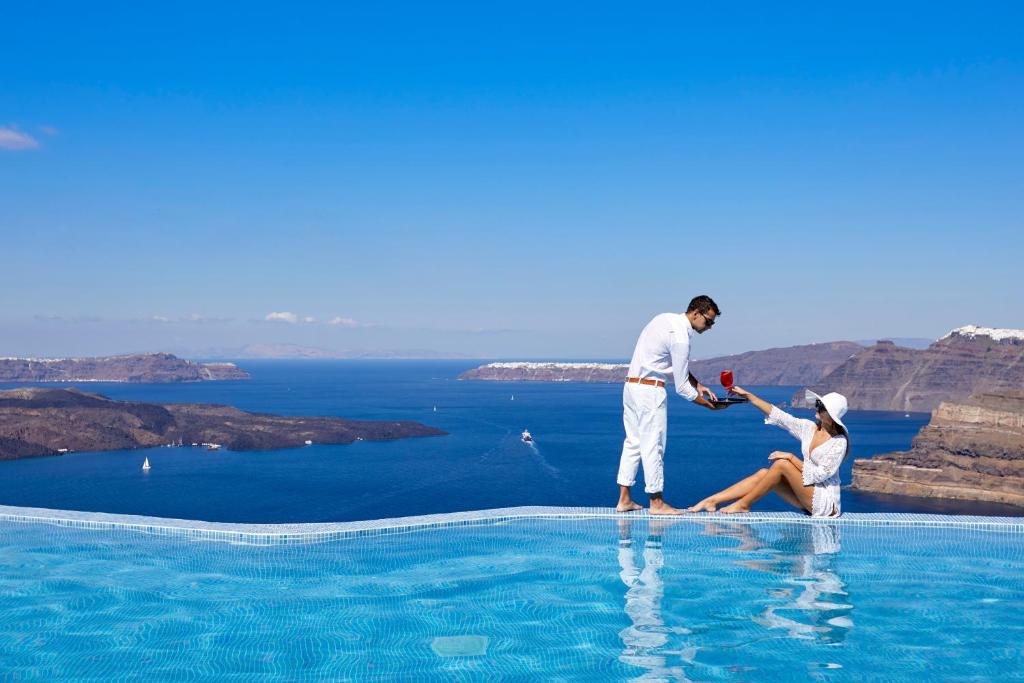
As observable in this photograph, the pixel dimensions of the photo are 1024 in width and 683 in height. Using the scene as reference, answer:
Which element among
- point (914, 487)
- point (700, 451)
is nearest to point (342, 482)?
point (700, 451)

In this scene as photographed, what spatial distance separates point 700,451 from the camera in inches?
3632

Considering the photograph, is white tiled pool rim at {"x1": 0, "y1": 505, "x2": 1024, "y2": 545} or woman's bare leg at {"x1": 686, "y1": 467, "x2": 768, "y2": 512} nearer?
white tiled pool rim at {"x1": 0, "y1": 505, "x2": 1024, "y2": 545}

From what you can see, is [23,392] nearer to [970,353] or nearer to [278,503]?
[278,503]

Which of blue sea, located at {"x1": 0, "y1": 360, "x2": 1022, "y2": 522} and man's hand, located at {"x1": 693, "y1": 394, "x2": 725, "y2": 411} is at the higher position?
man's hand, located at {"x1": 693, "y1": 394, "x2": 725, "y2": 411}

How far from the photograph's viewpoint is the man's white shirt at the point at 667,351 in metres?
7.57

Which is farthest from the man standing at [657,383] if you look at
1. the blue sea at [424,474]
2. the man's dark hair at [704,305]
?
the blue sea at [424,474]

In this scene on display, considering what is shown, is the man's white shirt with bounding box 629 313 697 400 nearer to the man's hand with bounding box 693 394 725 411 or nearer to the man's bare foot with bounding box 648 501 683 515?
the man's hand with bounding box 693 394 725 411

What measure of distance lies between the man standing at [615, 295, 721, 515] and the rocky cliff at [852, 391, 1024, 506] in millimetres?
84379

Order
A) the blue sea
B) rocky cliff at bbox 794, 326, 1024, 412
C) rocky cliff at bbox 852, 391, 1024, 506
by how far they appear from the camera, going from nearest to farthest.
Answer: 1. the blue sea
2. rocky cliff at bbox 852, 391, 1024, 506
3. rocky cliff at bbox 794, 326, 1024, 412

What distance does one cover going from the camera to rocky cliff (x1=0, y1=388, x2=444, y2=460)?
111125 millimetres

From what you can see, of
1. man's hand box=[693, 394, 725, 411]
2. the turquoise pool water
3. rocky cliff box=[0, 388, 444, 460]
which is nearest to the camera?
the turquoise pool water

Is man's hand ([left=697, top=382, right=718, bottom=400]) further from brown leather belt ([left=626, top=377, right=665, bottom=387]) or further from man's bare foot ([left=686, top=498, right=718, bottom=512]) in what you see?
man's bare foot ([left=686, top=498, right=718, bottom=512])

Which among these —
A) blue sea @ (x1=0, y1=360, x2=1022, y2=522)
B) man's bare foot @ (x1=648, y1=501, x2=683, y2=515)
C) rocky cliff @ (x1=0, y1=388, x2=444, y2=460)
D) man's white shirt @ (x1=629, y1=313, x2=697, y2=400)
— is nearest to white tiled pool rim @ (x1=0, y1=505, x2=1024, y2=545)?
man's bare foot @ (x1=648, y1=501, x2=683, y2=515)

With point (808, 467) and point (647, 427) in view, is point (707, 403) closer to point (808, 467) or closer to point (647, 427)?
point (647, 427)
